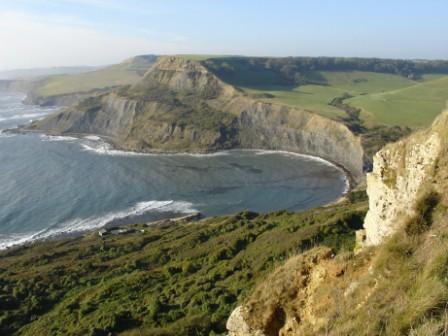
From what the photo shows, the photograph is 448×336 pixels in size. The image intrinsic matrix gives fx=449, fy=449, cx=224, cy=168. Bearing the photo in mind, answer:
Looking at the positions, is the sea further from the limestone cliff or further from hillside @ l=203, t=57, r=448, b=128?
the limestone cliff

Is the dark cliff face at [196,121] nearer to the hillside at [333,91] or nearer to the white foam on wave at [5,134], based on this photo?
the hillside at [333,91]

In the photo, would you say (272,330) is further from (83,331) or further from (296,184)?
(296,184)

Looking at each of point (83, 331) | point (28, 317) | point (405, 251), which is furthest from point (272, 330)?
point (28, 317)

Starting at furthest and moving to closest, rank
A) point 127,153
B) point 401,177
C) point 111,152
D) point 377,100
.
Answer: point 377,100
point 111,152
point 127,153
point 401,177

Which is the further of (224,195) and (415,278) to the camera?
(224,195)

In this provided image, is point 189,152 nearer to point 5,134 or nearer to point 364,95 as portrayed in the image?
point 5,134

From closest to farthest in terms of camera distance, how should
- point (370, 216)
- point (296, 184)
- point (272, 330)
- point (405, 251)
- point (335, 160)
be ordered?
point (405, 251) < point (272, 330) < point (370, 216) < point (296, 184) < point (335, 160)

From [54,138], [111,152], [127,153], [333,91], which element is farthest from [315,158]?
[54,138]
